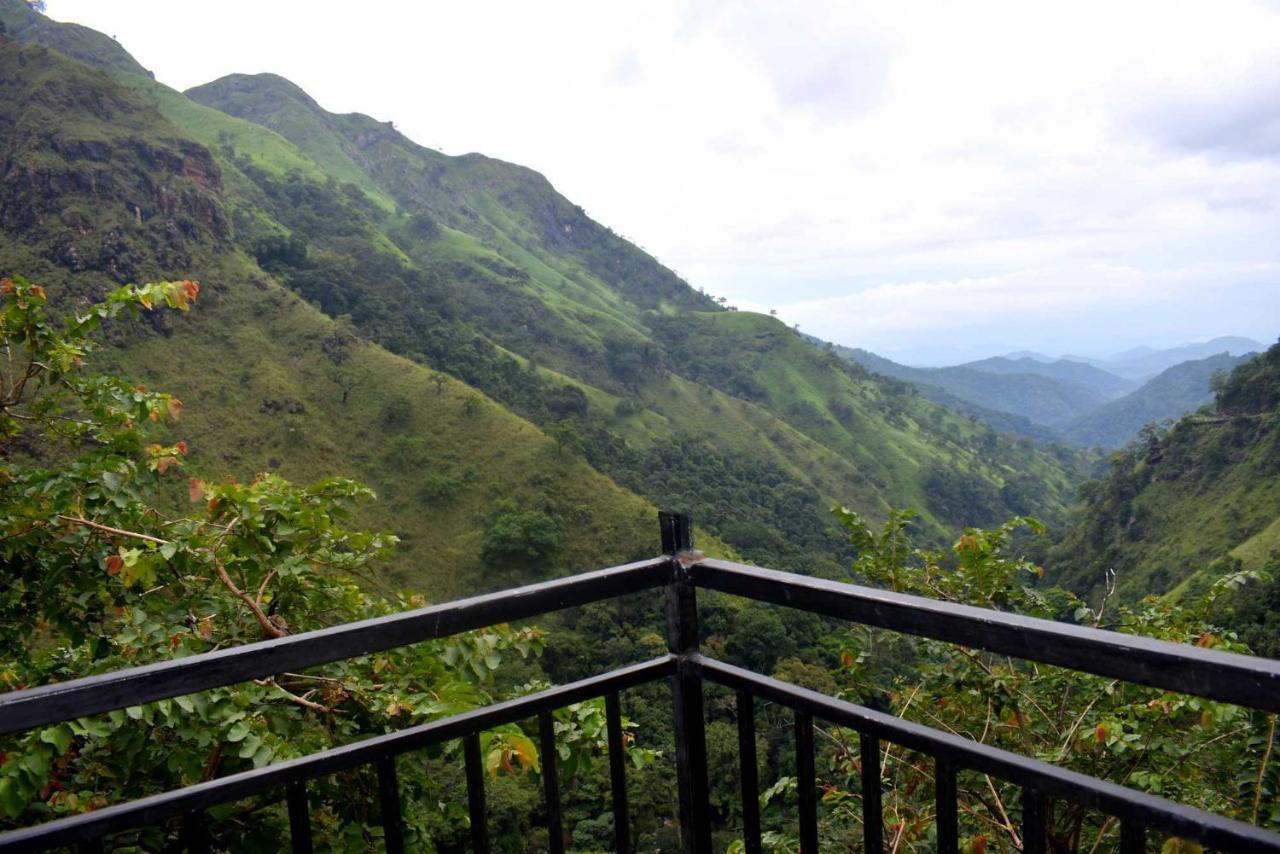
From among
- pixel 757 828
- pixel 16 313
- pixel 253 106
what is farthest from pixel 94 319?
pixel 253 106

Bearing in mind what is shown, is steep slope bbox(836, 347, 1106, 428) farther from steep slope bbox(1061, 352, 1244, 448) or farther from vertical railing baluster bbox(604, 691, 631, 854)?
vertical railing baluster bbox(604, 691, 631, 854)

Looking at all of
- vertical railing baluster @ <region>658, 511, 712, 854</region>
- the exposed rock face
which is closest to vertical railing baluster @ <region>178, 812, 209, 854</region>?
vertical railing baluster @ <region>658, 511, 712, 854</region>

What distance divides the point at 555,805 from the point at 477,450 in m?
39.7

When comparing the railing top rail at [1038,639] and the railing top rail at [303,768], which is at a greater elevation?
the railing top rail at [1038,639]

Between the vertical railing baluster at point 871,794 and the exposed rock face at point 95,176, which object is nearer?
the vertical railing baluster at point 871,794

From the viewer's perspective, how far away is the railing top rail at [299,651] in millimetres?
1160

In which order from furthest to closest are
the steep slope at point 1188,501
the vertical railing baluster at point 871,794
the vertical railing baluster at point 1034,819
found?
the steep slope at point 1188,501 → the vertical railing baluster at point 871,794 → the vertical railing baluster at point 1034,819

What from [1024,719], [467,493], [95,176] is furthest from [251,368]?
[1024,719]

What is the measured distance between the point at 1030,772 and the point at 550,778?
0.93 m


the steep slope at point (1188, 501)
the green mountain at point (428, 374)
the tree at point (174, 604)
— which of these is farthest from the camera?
the green mountain at point (428, 374)

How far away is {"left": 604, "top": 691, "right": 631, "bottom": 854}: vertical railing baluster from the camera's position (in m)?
1.78

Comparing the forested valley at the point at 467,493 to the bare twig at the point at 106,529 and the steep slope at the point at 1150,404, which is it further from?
the steep slope at the point at 1150,404

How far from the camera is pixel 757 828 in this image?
6.00 feet

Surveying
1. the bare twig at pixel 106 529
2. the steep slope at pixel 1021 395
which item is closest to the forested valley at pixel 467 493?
the bare twig at pixel 106 529
